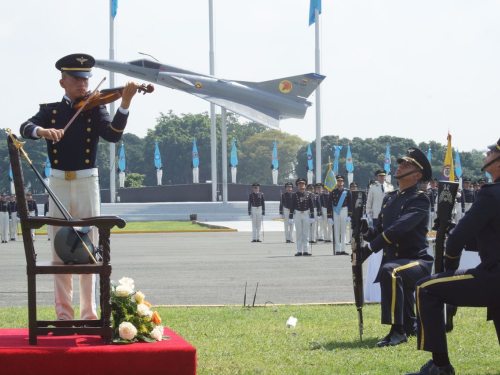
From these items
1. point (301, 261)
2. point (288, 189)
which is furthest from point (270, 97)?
point (301, 261)

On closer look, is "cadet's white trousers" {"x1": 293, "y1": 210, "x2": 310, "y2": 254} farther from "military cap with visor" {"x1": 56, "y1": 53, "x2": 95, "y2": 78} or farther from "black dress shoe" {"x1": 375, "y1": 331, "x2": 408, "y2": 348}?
"military cap with visor" {"x1": 56, "y1": 53, "x2": 95, "y2": 78}

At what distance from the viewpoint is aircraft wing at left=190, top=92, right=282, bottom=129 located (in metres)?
30.3

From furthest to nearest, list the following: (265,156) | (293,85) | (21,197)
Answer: (265,156)
(293,85)
(21,197)

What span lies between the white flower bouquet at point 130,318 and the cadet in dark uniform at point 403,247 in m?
2.29

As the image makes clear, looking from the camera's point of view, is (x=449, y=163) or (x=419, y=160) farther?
(x=449, y=163)

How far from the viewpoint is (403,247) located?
280 inches

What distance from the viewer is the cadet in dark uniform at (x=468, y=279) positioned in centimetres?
505

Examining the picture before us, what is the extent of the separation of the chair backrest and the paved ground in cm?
512

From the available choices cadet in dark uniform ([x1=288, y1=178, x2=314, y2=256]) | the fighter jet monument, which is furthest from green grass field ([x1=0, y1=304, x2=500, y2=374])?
the fighter jet monument

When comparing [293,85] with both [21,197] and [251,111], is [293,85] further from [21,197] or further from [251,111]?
[21,197]

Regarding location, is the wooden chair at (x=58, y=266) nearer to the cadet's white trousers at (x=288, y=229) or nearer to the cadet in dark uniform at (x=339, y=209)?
the cadet in dark uniform at (x=339, y=209)

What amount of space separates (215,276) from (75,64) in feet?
27.1

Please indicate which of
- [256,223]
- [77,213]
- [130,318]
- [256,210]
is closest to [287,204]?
[256,223]

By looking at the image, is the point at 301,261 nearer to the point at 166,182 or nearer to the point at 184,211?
the point at 184,211
